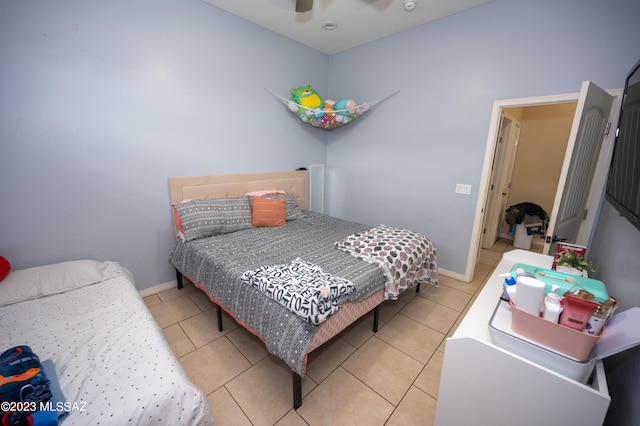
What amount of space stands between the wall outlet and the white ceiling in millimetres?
1844

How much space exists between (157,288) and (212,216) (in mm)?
1041

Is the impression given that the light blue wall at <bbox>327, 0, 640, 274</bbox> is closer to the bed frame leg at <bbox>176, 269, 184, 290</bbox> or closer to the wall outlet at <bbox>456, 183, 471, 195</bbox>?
the wall outlet at <bbox>456, 183, 471, 195</bbox>

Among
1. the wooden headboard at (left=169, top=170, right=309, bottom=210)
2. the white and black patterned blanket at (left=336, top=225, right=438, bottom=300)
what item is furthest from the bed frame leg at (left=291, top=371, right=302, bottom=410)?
the wooden headboard at (left=169, top=170, right=309, bottom=210)

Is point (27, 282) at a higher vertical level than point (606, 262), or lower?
lower

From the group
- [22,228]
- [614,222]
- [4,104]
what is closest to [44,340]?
[22,228]

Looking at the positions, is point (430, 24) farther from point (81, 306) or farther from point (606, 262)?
point (81, 306)

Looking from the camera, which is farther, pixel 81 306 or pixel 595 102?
pixel 595 102

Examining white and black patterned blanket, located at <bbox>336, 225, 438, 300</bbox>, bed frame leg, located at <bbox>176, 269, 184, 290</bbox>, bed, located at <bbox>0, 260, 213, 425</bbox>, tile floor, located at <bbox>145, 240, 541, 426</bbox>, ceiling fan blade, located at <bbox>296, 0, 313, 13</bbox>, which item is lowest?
tile floor, located at <bbox>145, 240, 541, 426</bbox>

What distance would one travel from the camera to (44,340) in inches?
54.0

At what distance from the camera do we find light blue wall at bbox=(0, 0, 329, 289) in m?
1.89

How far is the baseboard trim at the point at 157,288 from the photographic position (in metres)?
2.65

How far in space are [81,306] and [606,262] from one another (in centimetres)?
330

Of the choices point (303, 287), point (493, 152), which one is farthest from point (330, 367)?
point (493, 152)

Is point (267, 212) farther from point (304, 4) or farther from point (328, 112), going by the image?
point (304, 4)
